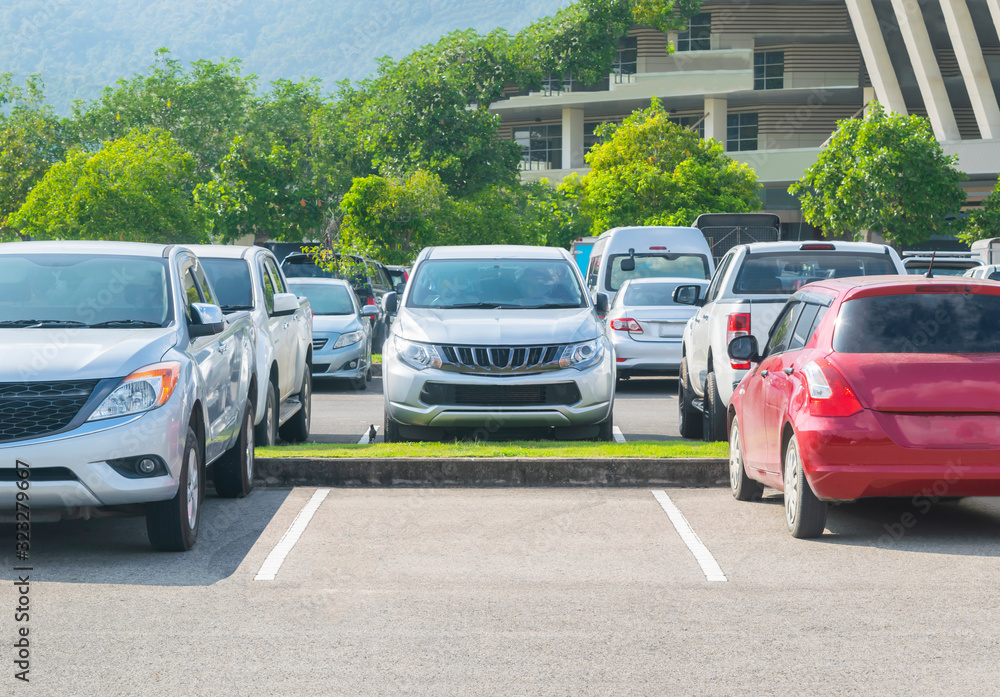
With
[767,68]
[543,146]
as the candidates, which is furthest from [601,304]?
[767,68]

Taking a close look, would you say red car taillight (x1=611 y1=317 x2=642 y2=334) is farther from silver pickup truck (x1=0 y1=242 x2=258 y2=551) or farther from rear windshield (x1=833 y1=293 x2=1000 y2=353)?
rear windshield (x1=833 y1=293 x2=1000 y2=353)

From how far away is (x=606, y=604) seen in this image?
621 centimetres

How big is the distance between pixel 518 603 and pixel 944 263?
23.5 metres

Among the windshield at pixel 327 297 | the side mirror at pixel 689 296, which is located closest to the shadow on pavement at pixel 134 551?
the side mirror at pixel 689 296

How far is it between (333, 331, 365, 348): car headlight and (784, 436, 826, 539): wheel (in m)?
11.5

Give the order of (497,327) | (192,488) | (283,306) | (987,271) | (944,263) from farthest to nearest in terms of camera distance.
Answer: (944,263), (987,271), (283,306), (497,327), (192,488)

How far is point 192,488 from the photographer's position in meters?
7.54

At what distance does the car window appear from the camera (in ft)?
28.8

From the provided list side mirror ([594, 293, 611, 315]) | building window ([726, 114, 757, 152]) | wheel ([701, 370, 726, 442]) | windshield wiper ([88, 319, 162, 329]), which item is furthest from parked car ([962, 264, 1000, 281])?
building window ([726, 114, 757, 152])

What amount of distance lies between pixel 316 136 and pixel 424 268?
46.8 meters

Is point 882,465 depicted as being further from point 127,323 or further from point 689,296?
point 689,296

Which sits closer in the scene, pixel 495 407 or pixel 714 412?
pixel 495 407

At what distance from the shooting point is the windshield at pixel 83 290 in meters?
7.86

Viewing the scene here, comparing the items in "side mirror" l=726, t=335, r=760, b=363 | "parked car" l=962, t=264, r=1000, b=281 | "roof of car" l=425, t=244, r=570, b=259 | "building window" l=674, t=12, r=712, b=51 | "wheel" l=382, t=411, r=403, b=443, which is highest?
"building window" l=674, t=12, r=712, b=51
